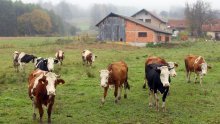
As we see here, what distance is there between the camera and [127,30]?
54969 mm

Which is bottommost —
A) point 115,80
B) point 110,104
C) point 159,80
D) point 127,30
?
point 110,104

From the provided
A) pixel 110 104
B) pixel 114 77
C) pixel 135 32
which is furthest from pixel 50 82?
pixel 135 32

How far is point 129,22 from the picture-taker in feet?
180

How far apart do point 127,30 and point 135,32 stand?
4.37 feet

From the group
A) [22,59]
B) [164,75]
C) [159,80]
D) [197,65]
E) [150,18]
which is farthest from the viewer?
[150,18]

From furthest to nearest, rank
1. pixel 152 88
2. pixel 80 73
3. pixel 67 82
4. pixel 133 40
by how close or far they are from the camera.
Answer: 1. pixel 133 40
2. pixel 80 73
3. pixel 67 82
4. pixel 152 88

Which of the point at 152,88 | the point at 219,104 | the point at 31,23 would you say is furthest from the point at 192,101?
the point at 31,23

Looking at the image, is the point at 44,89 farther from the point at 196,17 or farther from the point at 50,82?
the point at 196,17

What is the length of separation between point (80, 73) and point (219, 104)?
1074 centimetres

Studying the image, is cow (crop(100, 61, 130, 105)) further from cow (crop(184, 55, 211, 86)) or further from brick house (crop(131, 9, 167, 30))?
brick house (crop(131, 9, 167, 30))

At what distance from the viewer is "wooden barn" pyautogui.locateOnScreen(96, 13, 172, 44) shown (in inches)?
2138

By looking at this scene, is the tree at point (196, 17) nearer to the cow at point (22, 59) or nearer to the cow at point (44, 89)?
the cow at point (22, 59)

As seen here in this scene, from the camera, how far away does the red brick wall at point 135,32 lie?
54.2m

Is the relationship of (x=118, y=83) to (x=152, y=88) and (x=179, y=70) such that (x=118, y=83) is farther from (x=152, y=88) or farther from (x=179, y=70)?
(x=179, y=70)
